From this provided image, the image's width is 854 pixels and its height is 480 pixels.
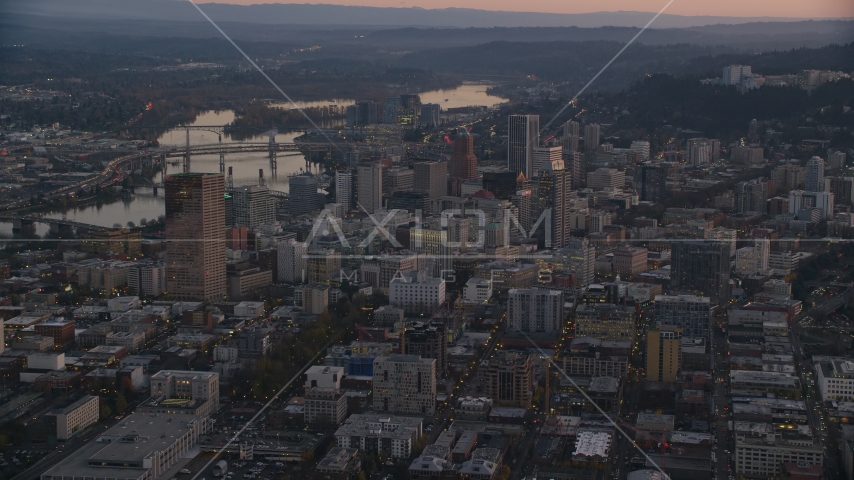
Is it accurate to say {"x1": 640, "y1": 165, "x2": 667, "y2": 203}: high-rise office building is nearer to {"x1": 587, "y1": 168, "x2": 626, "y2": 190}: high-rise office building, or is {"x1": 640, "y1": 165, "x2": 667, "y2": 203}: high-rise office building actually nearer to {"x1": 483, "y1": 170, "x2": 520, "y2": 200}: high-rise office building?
{"x1": 587, "y1": 168, "x2": 626, "y2": 190}: high-rise office building

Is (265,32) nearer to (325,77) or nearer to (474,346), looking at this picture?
(325,77)

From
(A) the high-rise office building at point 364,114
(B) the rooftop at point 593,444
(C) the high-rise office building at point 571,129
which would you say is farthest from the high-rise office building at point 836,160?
(B) the rooftop at point 593,444

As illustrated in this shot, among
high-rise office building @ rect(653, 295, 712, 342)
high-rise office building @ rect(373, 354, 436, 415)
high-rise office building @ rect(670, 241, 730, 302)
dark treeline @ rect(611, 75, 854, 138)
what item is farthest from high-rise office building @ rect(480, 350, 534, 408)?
dark treeline @ rect(611, 75, 854, 138)

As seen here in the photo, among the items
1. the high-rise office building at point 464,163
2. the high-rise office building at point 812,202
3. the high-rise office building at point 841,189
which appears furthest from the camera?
the high-rise office building at point 464,163

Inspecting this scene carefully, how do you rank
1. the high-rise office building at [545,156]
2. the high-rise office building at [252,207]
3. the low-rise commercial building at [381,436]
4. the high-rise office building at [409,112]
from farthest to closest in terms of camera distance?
the high-rise office building at [409,112] → the high-rise office building at [545,156] → the high-rise office building at [252,207] → the low-rise commercial building at [381,436]

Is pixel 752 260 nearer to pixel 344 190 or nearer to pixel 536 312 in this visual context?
pixel 536 312

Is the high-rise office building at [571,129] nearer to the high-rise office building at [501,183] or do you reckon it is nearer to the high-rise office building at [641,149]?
the high-rise office building at [641,149]
